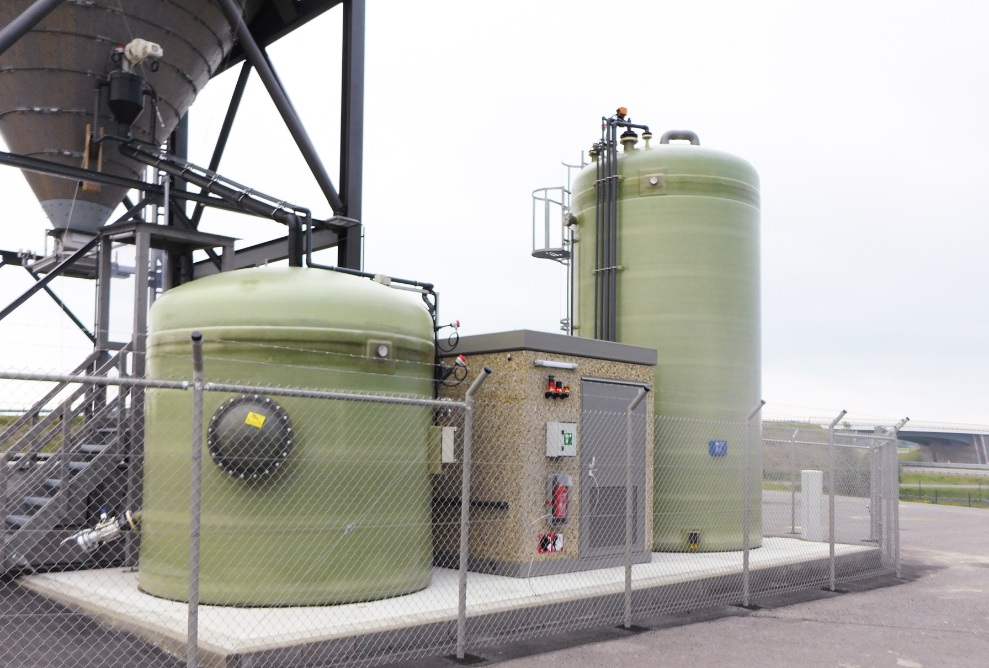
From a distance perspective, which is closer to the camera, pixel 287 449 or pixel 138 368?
pixel 287 449

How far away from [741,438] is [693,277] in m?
2.59

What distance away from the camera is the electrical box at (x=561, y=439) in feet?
36.1

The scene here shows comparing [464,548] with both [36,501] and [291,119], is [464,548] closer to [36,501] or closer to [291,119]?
[36,501]

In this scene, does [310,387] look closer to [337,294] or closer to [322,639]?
[337,294]

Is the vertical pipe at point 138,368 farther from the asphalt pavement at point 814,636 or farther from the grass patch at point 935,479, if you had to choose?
the grass patch at point 935,479

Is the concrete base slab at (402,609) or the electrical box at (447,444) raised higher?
the electrical box at (447,444)

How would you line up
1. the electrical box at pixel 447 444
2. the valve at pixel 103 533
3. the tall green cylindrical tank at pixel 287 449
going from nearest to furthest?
1. the tall green cylindrical tank at pixel 287 449
2. the electrical box at pixel 447 444
3. the valve at pixel 103 533

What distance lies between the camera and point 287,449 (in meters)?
8.67

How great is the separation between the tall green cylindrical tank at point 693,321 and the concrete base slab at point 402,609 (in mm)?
1486

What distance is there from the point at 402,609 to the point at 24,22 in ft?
27.8

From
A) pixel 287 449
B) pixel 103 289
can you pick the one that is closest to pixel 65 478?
pixel 103 289

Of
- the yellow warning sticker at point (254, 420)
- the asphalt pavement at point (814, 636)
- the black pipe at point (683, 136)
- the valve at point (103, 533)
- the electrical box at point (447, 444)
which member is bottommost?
the asphalt pavement at point (814, 636)

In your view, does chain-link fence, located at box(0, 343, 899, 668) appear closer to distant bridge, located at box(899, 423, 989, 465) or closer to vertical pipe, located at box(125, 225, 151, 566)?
vertical pipe, located at box(125, 225, 151, 566)

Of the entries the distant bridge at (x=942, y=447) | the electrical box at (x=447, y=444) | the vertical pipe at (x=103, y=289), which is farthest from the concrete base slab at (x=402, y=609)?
the distant bridge at (x=942, y=447)
